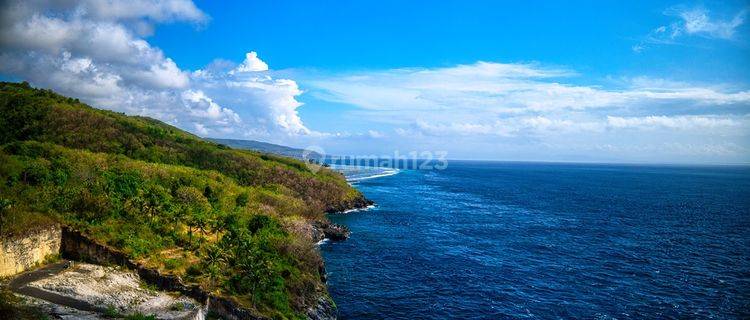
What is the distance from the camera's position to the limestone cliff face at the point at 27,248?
1560 inches

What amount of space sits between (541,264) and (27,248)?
71.7 m

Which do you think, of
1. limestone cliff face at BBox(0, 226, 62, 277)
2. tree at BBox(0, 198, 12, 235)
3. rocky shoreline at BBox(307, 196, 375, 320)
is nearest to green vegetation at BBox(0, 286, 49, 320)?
limestone cliff face at BBox(0, 226, 62, 277)

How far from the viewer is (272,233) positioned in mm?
65500

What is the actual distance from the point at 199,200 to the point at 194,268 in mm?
28142

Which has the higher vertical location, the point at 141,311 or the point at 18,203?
the point at 18,203

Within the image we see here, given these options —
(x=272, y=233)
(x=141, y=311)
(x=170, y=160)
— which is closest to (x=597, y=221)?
(x=272, y=233)

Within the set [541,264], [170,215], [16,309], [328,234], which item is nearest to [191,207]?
[170,215]

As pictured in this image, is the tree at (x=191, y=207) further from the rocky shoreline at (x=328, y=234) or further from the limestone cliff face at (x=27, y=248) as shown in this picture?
the rocky shoreline at (x=328, y=234)

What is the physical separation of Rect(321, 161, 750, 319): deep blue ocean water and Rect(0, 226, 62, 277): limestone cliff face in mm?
33643

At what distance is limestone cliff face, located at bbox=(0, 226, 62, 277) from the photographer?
130ft

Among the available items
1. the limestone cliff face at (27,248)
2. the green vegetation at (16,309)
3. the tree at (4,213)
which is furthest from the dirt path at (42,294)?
the tree at (4,213)

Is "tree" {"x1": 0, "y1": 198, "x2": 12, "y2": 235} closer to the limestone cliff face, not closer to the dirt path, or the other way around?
the limestone cliff face

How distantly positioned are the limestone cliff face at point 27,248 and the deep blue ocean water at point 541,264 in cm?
3364

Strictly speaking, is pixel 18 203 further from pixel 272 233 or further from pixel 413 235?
pixel 413 235
